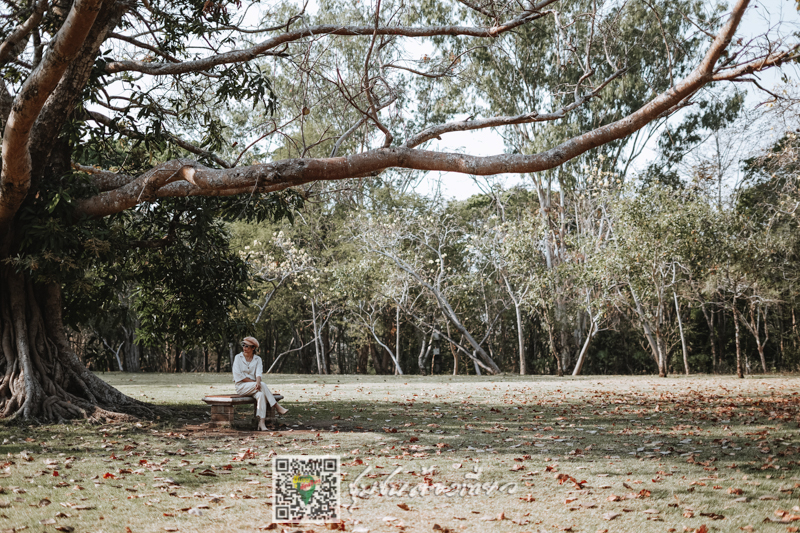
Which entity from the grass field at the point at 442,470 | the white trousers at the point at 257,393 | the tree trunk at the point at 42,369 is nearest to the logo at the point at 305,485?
the grass field at the point at 442,470

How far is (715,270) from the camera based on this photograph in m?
21.4

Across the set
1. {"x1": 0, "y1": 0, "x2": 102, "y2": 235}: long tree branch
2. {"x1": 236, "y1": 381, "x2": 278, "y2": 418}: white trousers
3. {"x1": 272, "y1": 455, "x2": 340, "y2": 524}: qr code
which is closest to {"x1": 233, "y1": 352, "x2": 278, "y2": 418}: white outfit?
{"x1": 236, "y1": 381, "x2": 278, "y2": 418}: white trousers

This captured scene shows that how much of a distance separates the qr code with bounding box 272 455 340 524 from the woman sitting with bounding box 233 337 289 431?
6.82 feet

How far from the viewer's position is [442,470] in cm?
566

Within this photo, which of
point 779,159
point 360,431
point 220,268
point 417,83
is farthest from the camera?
point 417,83

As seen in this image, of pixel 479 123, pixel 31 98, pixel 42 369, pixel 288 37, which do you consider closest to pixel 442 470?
pixel 479 123

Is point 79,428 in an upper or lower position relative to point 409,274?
lower

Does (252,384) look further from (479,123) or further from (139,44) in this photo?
(139,44)

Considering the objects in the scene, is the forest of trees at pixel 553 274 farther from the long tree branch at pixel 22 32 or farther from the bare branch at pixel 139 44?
the long tree branch at pixel 22 32

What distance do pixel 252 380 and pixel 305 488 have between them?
3.78m

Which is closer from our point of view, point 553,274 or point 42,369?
point 42,369

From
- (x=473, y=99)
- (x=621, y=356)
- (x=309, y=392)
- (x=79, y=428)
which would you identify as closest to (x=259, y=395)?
(x=79, y=428)

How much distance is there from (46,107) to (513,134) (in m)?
21.9

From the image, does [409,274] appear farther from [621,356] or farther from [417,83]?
[621,356]
